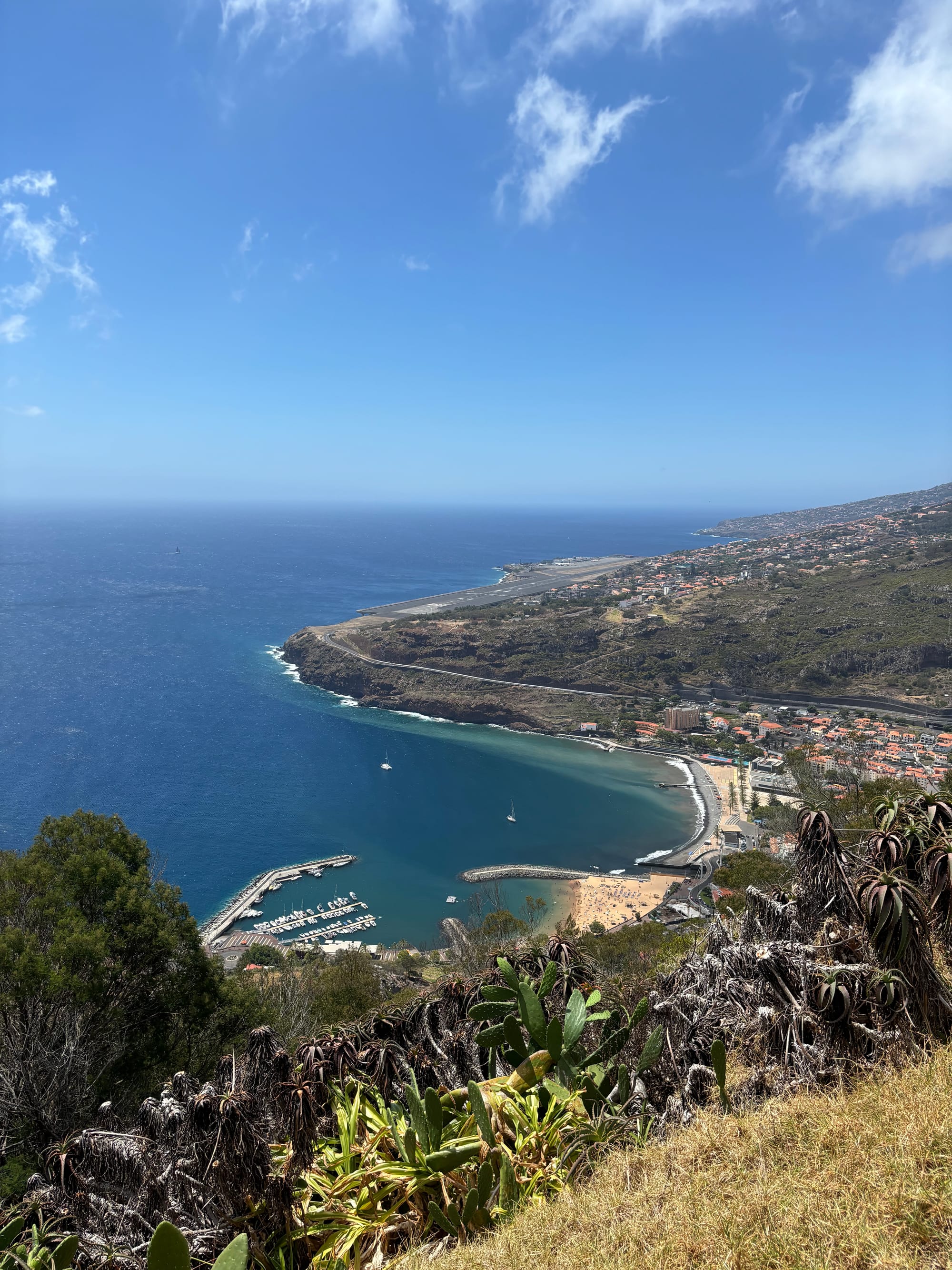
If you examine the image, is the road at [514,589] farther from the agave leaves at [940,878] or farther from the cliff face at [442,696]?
the agave leaves at [940,878]

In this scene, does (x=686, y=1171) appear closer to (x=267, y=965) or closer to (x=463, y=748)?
(x=267, y=965)

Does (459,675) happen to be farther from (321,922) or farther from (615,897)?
(321,922)

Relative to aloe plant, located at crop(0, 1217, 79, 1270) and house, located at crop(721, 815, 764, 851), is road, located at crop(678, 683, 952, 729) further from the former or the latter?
aloe plant, located at crop(0, 1217, 79, 1270)

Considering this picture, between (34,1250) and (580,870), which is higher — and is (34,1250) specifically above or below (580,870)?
above

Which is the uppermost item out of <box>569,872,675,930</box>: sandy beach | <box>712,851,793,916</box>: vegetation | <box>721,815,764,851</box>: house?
<box>712,851,793,916</box>: vegetation

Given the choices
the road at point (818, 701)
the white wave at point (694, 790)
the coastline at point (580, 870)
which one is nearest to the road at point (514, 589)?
the coastline at point (580, 870)

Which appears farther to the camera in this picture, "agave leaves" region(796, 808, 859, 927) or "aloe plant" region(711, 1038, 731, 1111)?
"agave leaves" region(796, 808, 859, 927)

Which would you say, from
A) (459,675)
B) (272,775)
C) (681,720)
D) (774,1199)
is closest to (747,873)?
(774,1199)

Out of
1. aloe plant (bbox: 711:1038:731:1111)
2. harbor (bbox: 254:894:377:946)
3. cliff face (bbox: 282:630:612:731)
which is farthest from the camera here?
cliff face (bbox: 282:630:612:731)

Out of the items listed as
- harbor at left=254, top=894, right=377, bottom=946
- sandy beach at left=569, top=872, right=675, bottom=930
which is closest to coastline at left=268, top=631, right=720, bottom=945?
sandy beach at left=569, top=872, right=675, bottom=930
